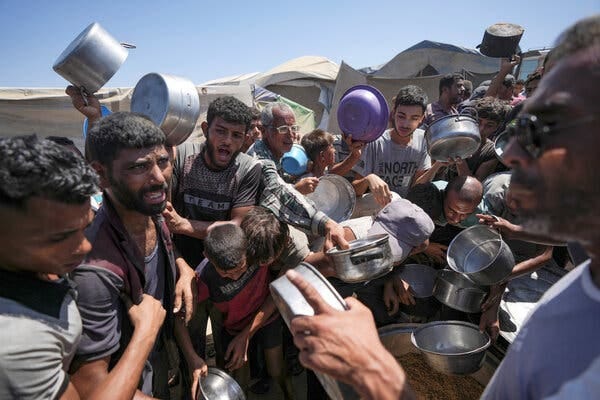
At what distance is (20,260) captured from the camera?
3.81 feet

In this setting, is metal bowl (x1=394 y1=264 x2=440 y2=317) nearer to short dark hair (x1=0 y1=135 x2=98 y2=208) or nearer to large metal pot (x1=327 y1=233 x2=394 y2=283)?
large metal pot (x1=327 y1=233 x2=394 y2=283)

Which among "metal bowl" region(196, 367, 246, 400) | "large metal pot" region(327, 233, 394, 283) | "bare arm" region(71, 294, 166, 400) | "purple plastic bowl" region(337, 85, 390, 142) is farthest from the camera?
"purple plastic bowl" region(337, 85, 390, 142)

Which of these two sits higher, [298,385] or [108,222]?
[108,222]

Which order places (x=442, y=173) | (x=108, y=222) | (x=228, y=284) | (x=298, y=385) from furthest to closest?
(x=442, y=173)
(x=298, y=385)
(x=228, y=284)
(x=108, y=222)

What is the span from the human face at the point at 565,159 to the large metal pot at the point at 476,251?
1759 millimetres

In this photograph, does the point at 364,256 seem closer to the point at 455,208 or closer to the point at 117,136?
the point at 455,208

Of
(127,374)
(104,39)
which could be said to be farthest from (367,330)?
(104,39)

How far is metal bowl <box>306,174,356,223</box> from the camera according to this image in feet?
10.6

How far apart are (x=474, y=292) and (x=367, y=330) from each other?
1983 mm

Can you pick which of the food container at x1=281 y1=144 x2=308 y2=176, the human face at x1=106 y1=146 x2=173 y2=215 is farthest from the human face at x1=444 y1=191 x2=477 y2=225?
the human face at x1=106 y1=146 x2=173 y2=215

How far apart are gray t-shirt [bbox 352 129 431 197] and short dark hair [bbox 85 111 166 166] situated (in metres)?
2.35

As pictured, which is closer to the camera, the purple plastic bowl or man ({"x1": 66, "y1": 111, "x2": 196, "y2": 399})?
man ({"x1": 66, "y1": 111, "x2": 196, "y2": 399})

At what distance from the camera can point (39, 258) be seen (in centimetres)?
119

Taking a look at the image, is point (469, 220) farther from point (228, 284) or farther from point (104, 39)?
point (104, 39)
